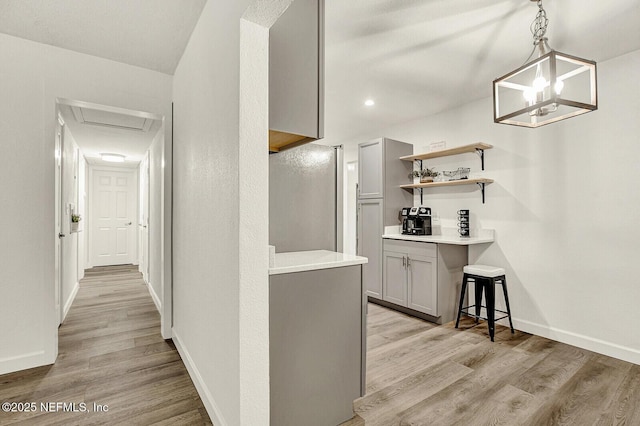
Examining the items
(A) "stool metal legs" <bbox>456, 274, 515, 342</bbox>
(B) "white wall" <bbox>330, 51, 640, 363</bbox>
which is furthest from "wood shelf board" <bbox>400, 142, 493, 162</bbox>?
(A) "stool metal legs" <bbox>456, 274, 515, 342</bbox>

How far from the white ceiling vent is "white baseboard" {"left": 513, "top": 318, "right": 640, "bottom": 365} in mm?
4528

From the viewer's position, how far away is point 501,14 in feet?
6.95

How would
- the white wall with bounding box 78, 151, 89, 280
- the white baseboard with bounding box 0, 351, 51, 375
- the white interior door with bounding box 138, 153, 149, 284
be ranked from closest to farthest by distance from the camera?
the white baseboard with bounding box 0, 351, 51, 375, the white interior door with bounding box 138, 153, 149, 284, the white wall with bounding box 78, 151, 89, 280

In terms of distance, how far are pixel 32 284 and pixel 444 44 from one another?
369 centimetres

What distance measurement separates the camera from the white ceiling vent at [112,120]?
11.6ft

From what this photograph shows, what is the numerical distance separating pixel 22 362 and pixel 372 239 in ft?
11.7

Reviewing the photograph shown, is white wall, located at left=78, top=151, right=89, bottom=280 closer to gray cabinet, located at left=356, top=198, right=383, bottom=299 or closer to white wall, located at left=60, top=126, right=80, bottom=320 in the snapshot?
white wall, located at left=60, top=126, right=80, bottom=320

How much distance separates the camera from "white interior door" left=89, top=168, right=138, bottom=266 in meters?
7.09

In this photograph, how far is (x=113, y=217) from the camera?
24.0 feet

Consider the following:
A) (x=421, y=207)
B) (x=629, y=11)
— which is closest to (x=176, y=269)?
(x=421, y=207)

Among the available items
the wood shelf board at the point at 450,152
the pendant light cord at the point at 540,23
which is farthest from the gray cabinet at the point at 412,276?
the pendant light cord at the point at 540,23

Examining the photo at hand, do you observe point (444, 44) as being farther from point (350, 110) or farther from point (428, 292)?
point (428, 292)

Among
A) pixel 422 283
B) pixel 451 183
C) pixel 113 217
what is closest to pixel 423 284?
pixel 422 283

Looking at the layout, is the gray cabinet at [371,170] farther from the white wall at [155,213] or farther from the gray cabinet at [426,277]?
the white wall at [155,213]
